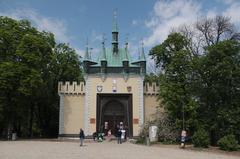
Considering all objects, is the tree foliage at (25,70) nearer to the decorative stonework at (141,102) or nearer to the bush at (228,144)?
the decorative stonework at (141,102)

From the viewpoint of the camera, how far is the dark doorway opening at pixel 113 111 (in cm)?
4188

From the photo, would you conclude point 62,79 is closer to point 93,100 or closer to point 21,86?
point 93,100

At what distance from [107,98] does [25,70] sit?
393 inches

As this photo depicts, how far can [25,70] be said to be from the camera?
3725 centimetres

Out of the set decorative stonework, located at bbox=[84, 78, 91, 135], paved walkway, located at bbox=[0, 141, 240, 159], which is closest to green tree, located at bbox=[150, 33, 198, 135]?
decorative stonework, located at bbox=[84, 78, 91, 135]

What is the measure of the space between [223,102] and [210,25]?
36.9ft

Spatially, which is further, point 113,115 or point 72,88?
point 72,88

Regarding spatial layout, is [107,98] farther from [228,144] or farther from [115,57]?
[228,144]

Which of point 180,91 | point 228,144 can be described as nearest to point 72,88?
point 180,91

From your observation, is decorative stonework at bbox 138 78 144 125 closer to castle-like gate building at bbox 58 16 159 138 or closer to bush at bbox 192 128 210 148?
castle-like gate building at bbox 58 16 159 138

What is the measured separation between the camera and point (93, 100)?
1663 inches

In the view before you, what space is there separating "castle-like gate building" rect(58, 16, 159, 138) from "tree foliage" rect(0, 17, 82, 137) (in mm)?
3820

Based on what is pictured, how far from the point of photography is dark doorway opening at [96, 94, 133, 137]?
41.9m

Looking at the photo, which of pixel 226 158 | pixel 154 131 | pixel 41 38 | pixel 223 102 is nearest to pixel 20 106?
pixel 41 38
